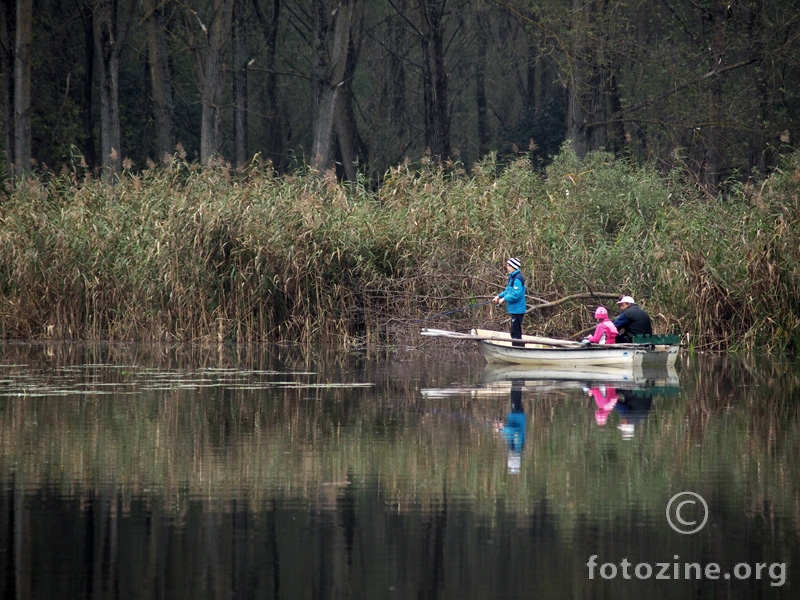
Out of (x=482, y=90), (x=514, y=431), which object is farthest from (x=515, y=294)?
(x=482, y=90)

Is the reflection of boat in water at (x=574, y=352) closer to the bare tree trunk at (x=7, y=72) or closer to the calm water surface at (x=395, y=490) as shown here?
the calm water surface at (x=395, y=490)

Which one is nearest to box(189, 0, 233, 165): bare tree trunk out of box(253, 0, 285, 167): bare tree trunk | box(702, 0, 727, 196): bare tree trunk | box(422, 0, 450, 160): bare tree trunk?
box(422, 0, 450, 160): bare tree trunk

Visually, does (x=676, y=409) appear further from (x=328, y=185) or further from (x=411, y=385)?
(x=328, y=185)

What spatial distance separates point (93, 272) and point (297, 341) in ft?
12.1

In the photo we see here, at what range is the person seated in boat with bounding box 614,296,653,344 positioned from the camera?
1861cm

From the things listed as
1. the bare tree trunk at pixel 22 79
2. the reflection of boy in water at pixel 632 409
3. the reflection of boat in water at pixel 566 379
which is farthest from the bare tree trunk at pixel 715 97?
the reflection of boy in water at pixel 632 409

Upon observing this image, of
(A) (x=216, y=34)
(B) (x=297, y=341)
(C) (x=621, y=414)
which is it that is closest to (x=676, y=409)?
(C) (x=621, y=414)

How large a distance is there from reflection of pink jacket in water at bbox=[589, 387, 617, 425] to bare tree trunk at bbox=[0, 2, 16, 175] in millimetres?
22368

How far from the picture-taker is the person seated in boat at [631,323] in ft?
61.1

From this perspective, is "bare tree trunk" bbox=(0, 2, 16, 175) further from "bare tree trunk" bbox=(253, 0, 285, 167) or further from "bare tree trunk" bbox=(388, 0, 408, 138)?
"bare tree trunk" bbox=(388, 0, 408, 138)

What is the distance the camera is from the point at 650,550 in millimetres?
7188

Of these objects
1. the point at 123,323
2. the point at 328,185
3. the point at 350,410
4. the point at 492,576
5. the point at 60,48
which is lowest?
the point at 492,576

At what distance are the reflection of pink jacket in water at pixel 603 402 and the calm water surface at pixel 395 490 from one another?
35 millimetres

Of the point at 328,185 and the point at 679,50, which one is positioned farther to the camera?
the point at 679,50
